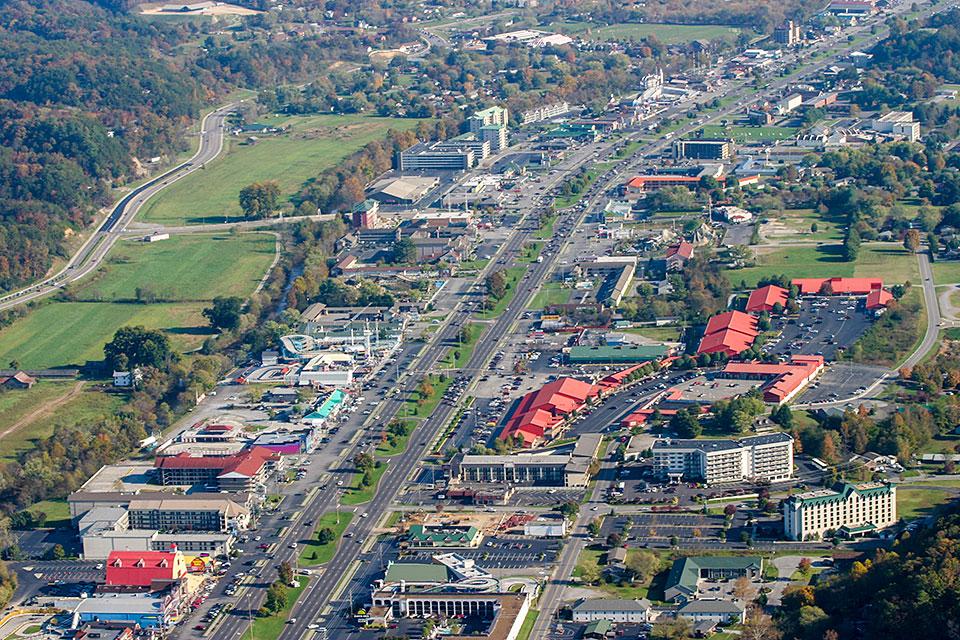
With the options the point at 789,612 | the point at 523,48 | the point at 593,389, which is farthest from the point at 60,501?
the point at 523,48

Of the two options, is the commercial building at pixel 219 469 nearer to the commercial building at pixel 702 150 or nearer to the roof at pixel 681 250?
the roof at pixel 681 250

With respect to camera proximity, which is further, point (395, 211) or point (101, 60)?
point (101, 60)

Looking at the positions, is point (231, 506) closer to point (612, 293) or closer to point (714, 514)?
point (714, 514)

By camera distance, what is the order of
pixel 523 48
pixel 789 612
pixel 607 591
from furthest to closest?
pixel 523 48
pixel 607 591
pixel 789 612

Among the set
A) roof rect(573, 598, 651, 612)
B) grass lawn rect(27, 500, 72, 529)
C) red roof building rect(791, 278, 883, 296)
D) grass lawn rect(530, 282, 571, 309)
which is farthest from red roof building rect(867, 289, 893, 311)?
grass lawn rect(27, 500, 72, 529)

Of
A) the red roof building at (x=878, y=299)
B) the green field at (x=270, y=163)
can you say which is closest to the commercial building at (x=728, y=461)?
the red roof building at (x=878, y=299)
